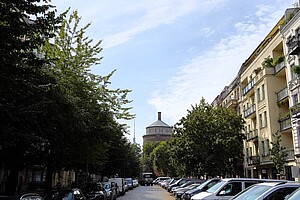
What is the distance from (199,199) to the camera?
1523 cm

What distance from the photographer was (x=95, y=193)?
78.8 feet

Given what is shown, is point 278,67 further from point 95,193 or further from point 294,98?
point 95,193

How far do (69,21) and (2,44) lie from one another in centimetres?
1265

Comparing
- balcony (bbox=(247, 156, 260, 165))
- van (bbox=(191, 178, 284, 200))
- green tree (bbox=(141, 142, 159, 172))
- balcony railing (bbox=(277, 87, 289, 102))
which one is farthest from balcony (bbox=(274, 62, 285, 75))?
green tree (bbox=(141, 142, 159, 172))

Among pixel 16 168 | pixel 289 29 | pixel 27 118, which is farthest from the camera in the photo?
pixel 289 29

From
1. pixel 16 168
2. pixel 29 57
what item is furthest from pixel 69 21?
pixel 29 57

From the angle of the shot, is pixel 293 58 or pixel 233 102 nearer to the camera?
pixel 293 58

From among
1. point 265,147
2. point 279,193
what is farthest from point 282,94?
point 279,193

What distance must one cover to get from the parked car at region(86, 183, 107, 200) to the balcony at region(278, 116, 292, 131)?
55.9 feet

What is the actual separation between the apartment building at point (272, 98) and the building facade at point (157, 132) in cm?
8595

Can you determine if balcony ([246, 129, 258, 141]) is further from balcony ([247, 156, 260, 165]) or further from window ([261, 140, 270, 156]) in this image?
balcony ([247, 156, 260, 165])

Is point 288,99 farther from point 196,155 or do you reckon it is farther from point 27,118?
point 27,118

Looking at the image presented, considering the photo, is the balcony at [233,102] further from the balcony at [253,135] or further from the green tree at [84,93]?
the green tree at [84,93]

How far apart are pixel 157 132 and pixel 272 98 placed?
3870 inches
